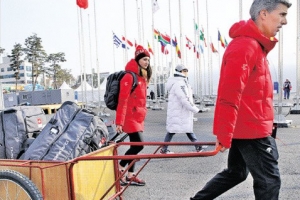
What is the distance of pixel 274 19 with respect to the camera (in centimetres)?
249

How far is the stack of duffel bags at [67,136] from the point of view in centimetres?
307

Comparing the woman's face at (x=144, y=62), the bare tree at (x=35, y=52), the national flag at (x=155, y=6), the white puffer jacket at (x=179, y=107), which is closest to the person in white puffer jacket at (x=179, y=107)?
the white puffer jacket at (x=179, y=107)

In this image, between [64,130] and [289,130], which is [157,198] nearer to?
[64,130]

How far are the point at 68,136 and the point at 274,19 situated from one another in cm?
200

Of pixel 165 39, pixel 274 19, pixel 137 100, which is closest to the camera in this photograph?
pixel 274 19

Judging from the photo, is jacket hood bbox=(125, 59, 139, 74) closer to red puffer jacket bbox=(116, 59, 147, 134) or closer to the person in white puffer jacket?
red puffer jacket bbox=(116, 59, 147, 134)

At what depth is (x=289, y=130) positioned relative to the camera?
920cm

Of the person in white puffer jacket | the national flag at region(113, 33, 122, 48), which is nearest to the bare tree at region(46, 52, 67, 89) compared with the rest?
the national flag at region(113, 33, 122, 48)

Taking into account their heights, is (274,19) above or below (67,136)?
above

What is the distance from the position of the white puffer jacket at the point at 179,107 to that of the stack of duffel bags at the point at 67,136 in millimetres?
2884

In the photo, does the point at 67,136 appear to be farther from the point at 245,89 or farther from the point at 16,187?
the point at 245,89

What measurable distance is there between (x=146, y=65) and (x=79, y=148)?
68.8 inches

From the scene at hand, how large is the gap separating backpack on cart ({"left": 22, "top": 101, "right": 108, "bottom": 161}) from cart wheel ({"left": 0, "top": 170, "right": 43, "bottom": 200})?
0.26 m

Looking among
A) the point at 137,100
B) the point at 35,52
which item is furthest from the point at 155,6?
the point at 35,52
